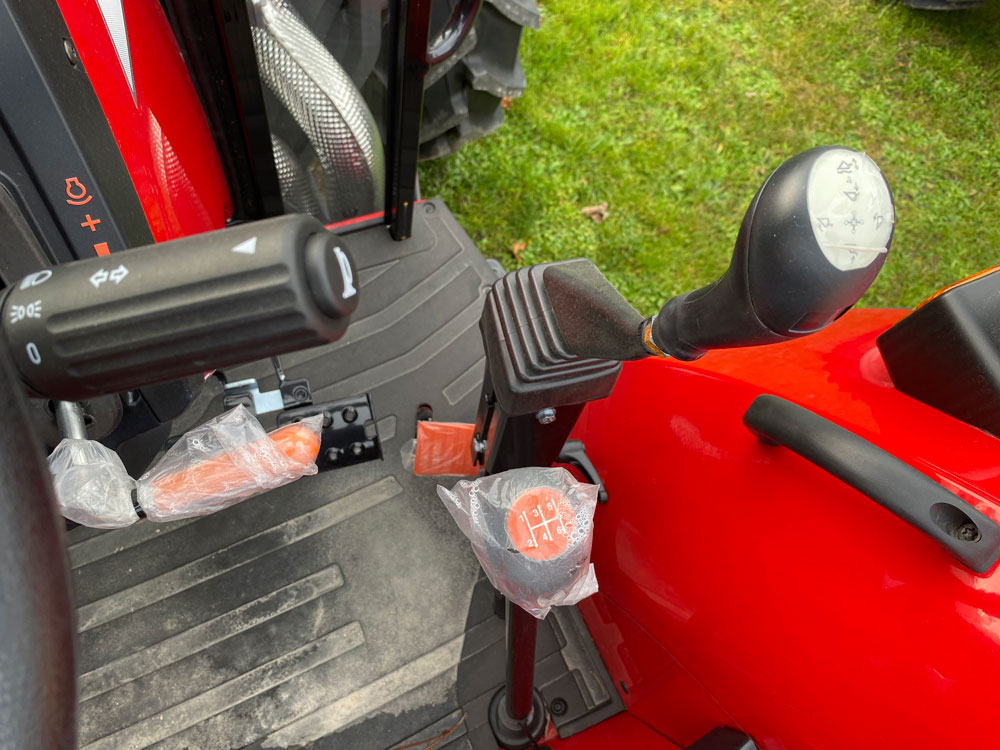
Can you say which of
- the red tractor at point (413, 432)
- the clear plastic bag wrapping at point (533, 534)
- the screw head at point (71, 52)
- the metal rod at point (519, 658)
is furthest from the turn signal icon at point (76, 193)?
the metal rod at point (519, 658)

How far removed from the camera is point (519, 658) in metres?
0.93

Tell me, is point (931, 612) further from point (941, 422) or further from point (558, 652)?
point (558, 652)

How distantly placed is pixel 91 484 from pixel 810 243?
2.95 feet

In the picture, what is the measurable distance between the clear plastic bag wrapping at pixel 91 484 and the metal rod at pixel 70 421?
0.04 metres

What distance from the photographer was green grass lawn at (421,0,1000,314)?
2178 mm

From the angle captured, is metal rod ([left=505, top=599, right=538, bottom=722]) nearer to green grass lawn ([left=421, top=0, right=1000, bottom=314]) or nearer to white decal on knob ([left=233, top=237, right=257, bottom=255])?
white decal on knob ([left=233, top=237, right=257, bottom=255])

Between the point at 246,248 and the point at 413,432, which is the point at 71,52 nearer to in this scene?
the point at 246,248

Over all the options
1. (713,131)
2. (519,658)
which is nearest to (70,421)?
(519,658)

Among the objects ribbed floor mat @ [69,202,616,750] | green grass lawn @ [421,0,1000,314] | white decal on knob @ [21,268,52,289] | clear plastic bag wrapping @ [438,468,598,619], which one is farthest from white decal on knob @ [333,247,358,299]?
green grass lawn @ [421,0,1000,314]

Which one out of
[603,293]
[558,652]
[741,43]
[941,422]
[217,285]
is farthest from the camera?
[741,43]

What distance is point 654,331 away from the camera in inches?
22.7

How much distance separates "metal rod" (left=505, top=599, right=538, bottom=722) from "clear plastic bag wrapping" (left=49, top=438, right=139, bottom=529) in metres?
0.56

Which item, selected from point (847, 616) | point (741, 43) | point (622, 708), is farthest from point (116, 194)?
point (741, 43)

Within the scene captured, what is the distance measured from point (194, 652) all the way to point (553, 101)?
6.42ft
